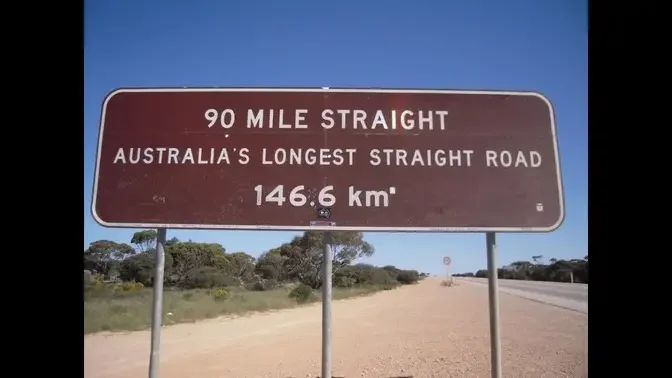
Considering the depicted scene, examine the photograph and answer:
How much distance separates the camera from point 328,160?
3.55 metres

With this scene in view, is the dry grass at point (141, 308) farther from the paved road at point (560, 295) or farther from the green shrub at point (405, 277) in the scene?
the green shrub at point (405, 277)

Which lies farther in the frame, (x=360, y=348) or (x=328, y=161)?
(x=360, y=348)

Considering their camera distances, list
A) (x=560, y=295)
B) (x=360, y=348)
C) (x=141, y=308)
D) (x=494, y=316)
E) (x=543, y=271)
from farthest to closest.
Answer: (x=543, y=271) → (x=560, y=295) → (x=141, y=308) → (x=360, y=348) → (x=494, y=316)

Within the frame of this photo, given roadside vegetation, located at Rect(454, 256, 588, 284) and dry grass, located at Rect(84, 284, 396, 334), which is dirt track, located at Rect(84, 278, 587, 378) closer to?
dry grass, located at Rect(84, 284, 396, 334)

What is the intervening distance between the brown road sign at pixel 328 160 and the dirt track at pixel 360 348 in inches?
187

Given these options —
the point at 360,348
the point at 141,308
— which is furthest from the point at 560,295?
the point at 141,308

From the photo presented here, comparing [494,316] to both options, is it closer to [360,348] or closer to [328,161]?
[328,161]

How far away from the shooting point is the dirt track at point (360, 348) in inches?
307

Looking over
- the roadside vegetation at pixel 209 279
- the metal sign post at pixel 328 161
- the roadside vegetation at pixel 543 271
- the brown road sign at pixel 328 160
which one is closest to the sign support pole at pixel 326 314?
the metal sign post at pixel 328 161

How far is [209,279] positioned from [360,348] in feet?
92.4

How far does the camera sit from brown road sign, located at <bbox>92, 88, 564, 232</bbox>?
3.47m
